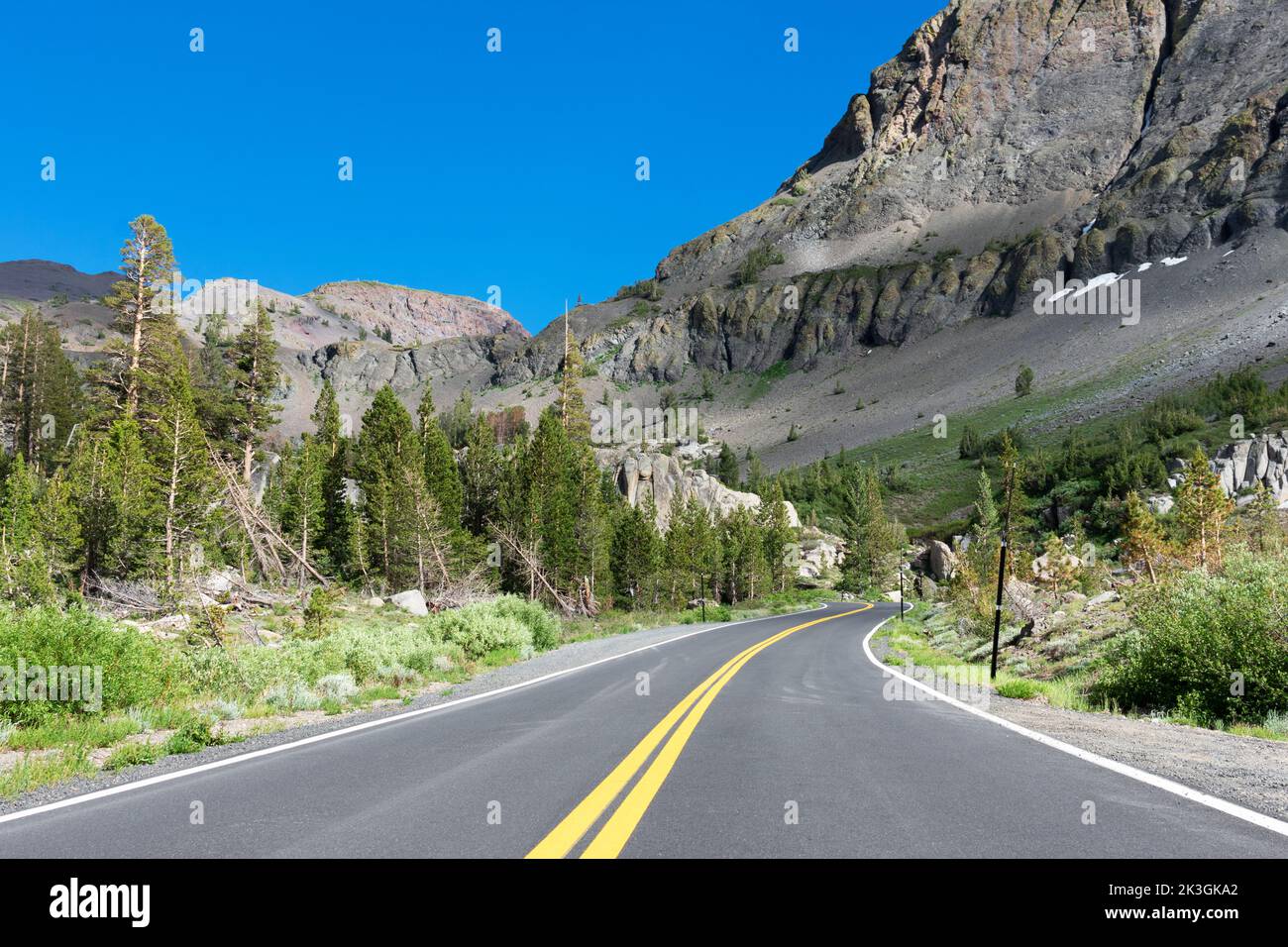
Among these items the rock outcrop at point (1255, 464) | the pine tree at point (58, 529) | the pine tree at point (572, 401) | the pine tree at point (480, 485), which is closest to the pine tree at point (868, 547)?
the rock outcrop at point (1255, 464)

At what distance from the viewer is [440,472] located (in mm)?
48000

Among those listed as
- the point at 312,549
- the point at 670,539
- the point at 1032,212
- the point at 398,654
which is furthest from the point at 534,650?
the point at 1032,212

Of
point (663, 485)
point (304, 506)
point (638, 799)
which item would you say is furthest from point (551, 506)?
point (638, 799)

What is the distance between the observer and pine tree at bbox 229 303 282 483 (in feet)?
155

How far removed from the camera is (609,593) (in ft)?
164

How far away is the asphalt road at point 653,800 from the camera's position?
3984 millimetres

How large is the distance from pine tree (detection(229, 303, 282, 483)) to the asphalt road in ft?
152

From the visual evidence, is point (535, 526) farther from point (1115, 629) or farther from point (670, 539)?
point (1115, 629)

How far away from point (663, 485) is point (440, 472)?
35915 millimetres

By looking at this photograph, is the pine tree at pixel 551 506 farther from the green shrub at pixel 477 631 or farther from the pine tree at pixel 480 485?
the green shrub at pixel 477 631

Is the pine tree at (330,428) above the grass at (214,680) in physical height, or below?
above

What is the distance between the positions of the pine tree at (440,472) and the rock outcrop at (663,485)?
2845 centimetres

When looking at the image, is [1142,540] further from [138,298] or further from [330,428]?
[330,428]

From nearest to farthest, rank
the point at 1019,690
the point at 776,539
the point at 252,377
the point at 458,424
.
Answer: the point at 1019,690 < the point at 252,377 < the point at 776,539 < the point at 458,424
